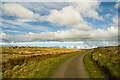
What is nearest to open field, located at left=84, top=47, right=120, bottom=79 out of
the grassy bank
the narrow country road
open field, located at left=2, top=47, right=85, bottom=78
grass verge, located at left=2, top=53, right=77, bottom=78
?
the grassy bank

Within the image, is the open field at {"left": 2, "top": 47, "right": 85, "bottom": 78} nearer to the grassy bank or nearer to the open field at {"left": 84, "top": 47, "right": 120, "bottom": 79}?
the open field at {"left": 84, "top": 47, "right": 120, "bottom": 79}

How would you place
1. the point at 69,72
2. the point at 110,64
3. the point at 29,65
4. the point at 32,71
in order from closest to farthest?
the point at 69,72, the point at 32,71, the point at 110,64, the point at 29,65

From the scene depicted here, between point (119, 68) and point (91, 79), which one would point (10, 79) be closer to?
point (91, 79)

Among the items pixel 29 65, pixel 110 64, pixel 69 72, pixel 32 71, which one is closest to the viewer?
pixel 69 72

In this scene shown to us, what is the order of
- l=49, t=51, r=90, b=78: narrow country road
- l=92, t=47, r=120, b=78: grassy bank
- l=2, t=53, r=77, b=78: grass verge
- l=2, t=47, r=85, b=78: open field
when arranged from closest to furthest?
l=49, t=51, r=90, b=78: narrow country road < l=2, t=53, r=77, b=78: grass verge < l=92, t=47, r=120, b=78: grassy bank < l=2, t=47, r=85, b=78: open field

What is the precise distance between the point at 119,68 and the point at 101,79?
4908mm

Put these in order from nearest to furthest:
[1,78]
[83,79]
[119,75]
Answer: [83,79] → [119,75] → [1,78]

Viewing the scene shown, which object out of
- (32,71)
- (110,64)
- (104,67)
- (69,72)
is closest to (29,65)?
(32,71)

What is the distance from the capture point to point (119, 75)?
1153cm

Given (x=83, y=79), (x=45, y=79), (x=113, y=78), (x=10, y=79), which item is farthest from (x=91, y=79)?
(x=10, y=79)

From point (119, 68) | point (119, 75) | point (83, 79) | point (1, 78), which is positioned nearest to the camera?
point (83, 79)

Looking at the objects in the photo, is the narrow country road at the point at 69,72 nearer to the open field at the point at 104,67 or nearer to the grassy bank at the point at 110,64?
the open field at the point at 104,67

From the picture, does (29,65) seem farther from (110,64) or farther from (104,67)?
(110,64)

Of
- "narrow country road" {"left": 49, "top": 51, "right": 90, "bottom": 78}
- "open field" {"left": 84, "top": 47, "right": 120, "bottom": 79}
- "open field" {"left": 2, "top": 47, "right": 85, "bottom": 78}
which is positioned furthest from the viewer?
"open field" {"left": 2, "top": 47, "right": 85, "bottom": 78}
